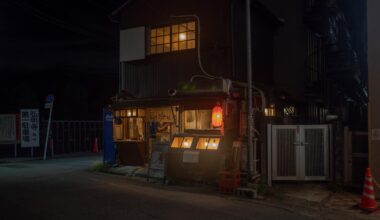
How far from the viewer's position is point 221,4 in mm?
16688

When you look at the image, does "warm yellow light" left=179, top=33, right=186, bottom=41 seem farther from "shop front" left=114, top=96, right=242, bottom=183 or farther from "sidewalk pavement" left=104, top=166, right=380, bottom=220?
"sidewalk pavement" left=104, top=166, right=380, bottom=220

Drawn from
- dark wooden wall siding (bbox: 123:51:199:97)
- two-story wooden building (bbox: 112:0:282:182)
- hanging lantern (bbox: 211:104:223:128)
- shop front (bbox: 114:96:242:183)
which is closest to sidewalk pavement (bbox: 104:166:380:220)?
shop front (bbox: 114:96:242:183)

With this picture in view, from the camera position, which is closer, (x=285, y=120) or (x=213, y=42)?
(x=285, y=120)

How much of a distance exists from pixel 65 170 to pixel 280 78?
11.4 metres

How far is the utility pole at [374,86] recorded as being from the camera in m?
10.7

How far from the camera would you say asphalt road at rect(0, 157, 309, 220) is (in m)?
8.79

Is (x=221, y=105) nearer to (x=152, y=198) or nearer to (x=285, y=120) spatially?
(x=285, y=120)

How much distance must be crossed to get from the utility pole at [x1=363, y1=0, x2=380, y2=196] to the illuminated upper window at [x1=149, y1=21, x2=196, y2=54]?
836cm

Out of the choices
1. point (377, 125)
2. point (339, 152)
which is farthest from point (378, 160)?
point (339, 152)

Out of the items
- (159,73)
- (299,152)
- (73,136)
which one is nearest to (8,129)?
(73,136)

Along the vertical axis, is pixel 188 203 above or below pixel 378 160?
below

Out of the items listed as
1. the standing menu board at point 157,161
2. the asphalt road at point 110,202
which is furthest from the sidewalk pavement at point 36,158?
the standing menu board at point 157,161

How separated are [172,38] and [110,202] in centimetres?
994

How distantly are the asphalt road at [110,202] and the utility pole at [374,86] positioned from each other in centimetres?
316
